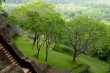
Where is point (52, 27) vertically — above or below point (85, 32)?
above

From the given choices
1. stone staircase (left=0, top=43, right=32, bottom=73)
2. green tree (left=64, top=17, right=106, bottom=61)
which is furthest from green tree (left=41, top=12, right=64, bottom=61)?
stone staircase (left=0, top=43, right=32, bottom=73)

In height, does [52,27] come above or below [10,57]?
below

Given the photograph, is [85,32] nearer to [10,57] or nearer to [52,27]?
[52,27]

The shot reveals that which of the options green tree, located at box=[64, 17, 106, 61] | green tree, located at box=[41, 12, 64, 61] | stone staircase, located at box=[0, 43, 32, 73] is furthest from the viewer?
green tree, located at box=[64, 17, 106, 61]

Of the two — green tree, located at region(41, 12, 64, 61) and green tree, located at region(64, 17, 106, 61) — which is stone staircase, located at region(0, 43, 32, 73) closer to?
green tree, located at region(41, 12, 64, 61)

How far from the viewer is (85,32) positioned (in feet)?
196

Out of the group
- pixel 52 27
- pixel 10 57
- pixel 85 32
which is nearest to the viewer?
pixel 10 57

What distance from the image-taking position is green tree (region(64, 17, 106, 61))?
59.5m

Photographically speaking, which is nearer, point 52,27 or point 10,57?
point 10,57

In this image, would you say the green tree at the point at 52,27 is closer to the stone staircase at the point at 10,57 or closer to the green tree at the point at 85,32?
the green tree at the point at 85,32

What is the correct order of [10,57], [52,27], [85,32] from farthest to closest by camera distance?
[85,32] < [52,27] < [10,57]

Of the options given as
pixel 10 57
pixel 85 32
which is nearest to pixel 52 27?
pixel 85 32

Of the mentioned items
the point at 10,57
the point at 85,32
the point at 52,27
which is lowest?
the point at 85,32

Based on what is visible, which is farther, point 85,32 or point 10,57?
point 85,32
